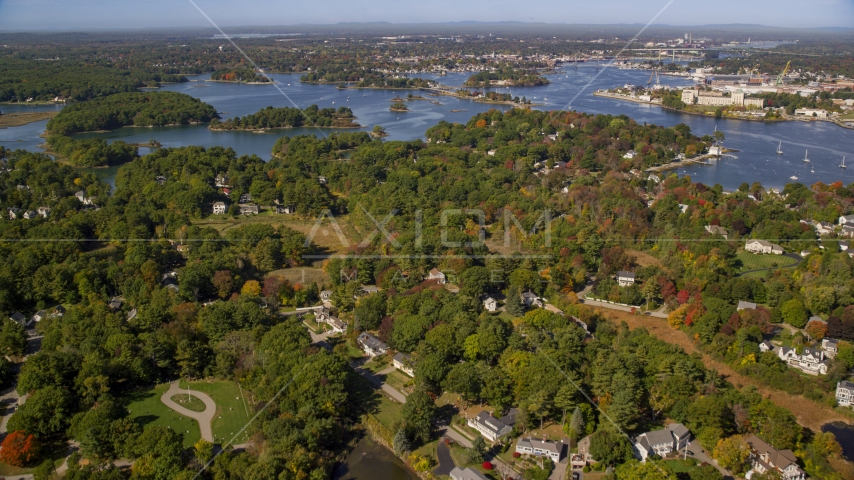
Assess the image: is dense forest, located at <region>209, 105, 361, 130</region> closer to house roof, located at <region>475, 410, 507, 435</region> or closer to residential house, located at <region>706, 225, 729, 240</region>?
residential house, located at <region>706, 225, 729, 240</region>

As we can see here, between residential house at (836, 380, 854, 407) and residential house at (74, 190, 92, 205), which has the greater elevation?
residential house at (74, 190, 92, 205)

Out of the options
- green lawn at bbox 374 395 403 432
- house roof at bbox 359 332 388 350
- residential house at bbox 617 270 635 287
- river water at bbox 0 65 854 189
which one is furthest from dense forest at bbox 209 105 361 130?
green lawn at bbox 374 395 403 432

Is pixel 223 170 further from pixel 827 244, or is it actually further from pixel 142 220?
pixel 827 244

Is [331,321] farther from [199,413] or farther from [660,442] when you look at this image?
[660,442]

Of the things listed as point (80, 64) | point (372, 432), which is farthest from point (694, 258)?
point (80, 64)

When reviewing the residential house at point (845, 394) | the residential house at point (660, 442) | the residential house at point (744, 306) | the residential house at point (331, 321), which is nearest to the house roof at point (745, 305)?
the residential house at point (744, 306)

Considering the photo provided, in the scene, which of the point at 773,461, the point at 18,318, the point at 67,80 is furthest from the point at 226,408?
the point at 67,80
